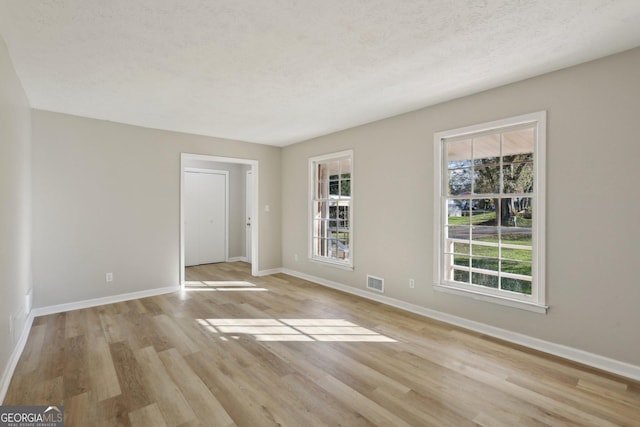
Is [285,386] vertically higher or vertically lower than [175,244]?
lower

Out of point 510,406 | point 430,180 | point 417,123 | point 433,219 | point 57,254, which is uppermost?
point 417,123

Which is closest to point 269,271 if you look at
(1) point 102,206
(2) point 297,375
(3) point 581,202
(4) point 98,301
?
(4) point 98,301

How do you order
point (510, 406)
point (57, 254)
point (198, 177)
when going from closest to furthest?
point (510, 406), point (57, 254), point (198, 177)

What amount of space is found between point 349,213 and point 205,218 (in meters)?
3.85

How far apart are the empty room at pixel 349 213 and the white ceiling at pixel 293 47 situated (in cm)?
2

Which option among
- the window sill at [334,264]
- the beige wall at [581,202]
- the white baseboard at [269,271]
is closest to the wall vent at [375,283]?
the window sill at [334,264]

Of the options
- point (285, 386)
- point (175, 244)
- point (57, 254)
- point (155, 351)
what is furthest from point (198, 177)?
point (285, 386)

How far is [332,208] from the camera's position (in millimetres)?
5320

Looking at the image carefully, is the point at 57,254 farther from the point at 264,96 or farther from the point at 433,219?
the point at 433,219

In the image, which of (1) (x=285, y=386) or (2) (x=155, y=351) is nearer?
(1) (x=285, y=386)

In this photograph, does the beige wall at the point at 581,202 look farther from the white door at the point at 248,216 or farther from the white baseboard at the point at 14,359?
the white door at the point at 248,216

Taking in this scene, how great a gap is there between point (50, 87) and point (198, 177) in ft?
12.8

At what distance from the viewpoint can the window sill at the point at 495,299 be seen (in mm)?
2895

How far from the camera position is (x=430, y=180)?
375 centimetres
